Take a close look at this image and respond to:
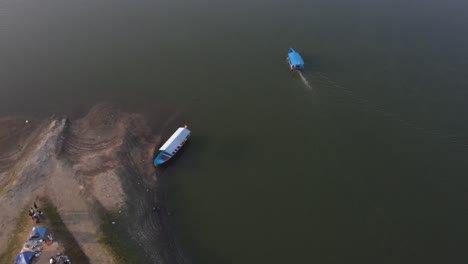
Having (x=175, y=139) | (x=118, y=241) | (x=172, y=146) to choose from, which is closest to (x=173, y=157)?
(x=172, y=146)

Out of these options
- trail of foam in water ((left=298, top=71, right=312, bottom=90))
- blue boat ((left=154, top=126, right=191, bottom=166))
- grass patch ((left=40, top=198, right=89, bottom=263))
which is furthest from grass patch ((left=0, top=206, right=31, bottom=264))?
trail of foam in water ((left=298, top=71, right=312, bottom=90))

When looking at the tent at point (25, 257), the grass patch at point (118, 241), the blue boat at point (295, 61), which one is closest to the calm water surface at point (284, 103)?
the blue boat at point (295, 61)

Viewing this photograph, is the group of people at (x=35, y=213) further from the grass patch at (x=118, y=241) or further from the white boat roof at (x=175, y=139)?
the white boat roof at (x=175, y=139)

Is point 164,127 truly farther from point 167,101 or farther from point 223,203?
point 223,203

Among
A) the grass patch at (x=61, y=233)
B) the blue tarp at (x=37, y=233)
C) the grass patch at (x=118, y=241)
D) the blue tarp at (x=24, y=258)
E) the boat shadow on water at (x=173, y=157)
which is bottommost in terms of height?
the blue tarp at (x=24, y=258)

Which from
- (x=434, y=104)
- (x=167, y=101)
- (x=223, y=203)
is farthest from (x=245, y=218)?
(x=434, y=104)

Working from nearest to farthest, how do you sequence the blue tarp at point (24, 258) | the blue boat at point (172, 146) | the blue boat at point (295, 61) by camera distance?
1. the blue tarp at point (24, 258)
2. the blue boat at point (172, 146)
3. the blue boat at point (295, 61)

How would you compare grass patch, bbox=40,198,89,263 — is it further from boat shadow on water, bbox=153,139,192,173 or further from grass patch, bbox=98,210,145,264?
boat shadow on water, bbox=153,139,192,173
